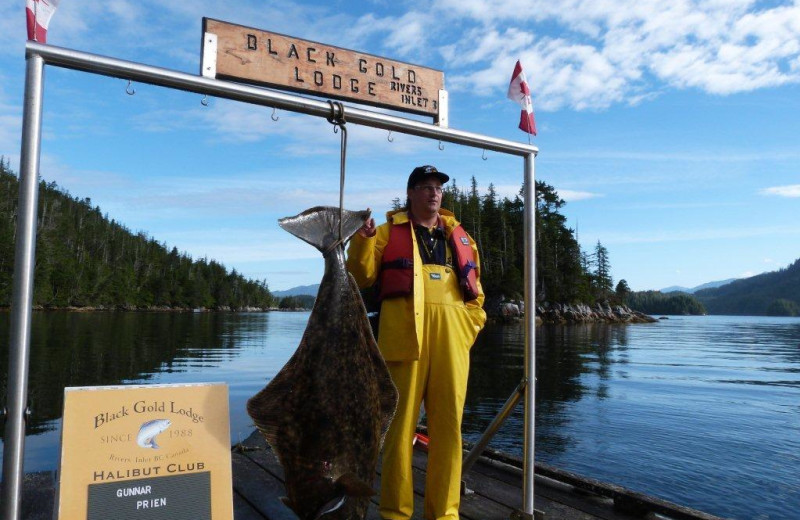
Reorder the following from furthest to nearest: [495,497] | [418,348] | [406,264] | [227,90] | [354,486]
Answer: [495,497]
[406,264]
[418,348]
[227,90]
[354,486]

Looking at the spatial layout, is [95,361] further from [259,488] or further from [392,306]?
[392,306]

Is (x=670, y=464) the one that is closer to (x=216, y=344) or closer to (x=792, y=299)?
(x=216, y=344)

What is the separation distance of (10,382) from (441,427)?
247cm

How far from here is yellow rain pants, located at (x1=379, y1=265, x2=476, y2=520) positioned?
3715 mm

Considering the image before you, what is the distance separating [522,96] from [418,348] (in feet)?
6.70

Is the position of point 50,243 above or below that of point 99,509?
above

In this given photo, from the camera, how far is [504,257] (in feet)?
258

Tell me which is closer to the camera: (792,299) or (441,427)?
(441,427)

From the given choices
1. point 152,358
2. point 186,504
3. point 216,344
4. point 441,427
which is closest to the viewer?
point 186,504

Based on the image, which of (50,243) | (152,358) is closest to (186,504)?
(152,358)

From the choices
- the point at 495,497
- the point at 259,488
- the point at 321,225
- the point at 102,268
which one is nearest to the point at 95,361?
the point at 259,488

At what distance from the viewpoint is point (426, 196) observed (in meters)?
3.97

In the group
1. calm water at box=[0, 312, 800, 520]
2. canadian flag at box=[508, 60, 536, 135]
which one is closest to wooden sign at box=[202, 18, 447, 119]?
canadian flag at box=[508, 60, 536, 135]

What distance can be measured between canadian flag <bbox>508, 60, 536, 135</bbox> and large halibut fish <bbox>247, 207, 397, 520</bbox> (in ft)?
6.89
